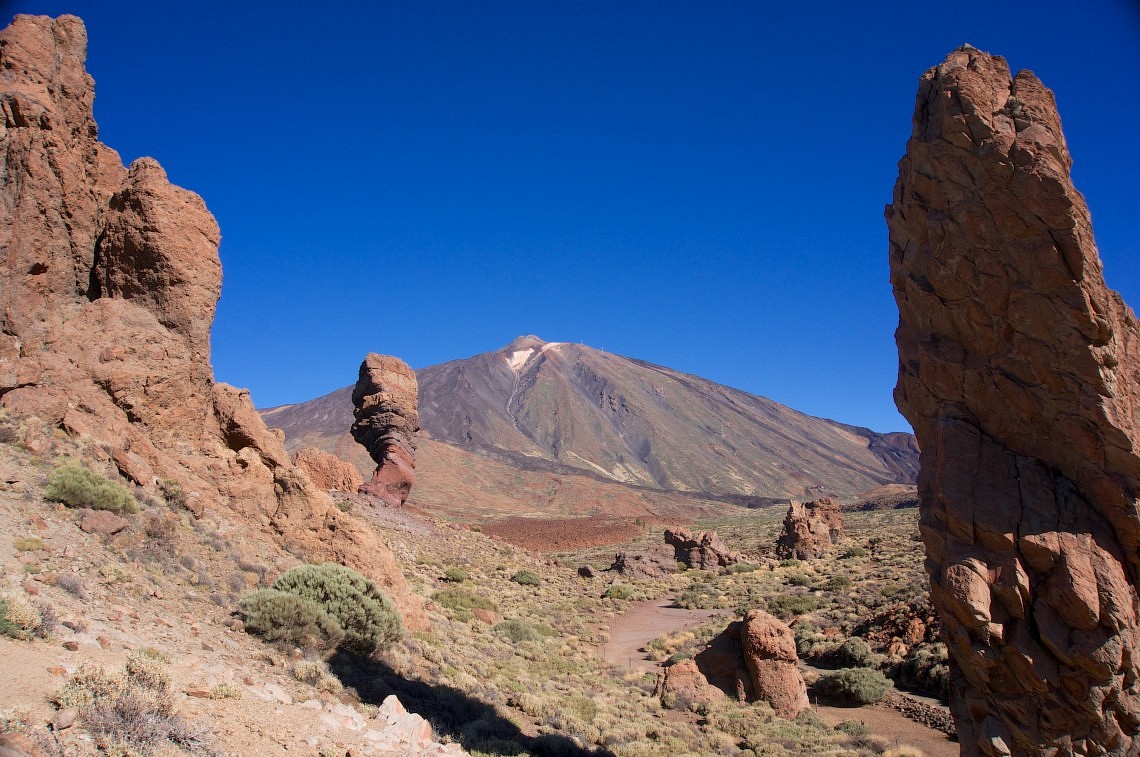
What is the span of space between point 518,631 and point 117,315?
13.0 m

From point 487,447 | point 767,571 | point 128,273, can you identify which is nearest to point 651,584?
point 767,571

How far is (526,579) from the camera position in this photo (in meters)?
29.7

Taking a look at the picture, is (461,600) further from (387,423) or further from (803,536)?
(803,536)

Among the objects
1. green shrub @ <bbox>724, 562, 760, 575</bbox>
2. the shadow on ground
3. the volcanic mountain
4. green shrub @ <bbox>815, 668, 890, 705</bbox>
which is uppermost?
the volcanic mountain

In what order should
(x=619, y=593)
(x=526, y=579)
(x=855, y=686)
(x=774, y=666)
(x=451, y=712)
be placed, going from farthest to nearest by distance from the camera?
(x=619, y=593), (x=526, y=579), (x=855, y=686), (x=774, y=666), (x=451, y=712)

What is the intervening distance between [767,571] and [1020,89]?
Result: 30515mm

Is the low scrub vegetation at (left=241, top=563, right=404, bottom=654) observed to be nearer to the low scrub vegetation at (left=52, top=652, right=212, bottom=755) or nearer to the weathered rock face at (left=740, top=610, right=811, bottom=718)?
the low scrub vegetation at (left=52, top=652, right=212, bottom=755)

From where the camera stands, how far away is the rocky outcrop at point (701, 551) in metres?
38.0

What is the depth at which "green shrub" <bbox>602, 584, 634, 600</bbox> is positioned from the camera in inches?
1171

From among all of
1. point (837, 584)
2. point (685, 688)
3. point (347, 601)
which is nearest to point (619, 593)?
point (837, 584)

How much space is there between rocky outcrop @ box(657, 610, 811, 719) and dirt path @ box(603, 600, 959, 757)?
81cm

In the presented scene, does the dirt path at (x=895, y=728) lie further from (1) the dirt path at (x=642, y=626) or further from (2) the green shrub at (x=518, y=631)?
(2) the green shrub at (x=518, y=631)

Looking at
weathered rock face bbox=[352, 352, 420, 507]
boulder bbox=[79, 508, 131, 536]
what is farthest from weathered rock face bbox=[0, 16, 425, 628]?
weathered rock face bbox=[352, 352, 420, 507]

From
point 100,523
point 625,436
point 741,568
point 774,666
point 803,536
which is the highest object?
point 625,436
